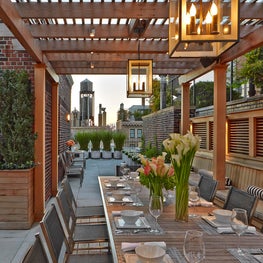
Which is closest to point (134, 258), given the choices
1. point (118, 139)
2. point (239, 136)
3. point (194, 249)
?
point (194, 249)

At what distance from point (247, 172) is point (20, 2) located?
4.12 meters

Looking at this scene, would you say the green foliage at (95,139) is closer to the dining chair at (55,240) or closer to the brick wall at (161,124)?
the brick wall at (161,124)

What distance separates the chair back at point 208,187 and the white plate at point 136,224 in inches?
51.7

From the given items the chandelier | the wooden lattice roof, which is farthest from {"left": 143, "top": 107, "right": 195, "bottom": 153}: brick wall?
the chandelier

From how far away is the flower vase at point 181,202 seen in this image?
255cm

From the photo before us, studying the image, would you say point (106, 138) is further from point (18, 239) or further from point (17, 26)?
point (17, 26)

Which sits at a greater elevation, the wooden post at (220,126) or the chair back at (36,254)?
the wooden post at (220,126)

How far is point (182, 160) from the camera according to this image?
8.21 ft

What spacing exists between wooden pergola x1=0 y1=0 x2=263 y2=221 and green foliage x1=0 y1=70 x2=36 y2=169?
10.8 inches

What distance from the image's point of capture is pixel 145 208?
120 inches

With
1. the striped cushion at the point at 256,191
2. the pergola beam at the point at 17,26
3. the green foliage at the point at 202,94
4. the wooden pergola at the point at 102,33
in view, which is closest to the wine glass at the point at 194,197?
the striped cushion at the point at 256,191

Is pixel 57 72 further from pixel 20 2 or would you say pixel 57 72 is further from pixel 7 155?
pixel 20 2

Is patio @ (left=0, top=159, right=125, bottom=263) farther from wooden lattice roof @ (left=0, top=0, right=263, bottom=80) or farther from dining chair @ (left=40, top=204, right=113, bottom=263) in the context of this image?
wooden lattice roof @ (left=0, top=0, right=263, bottom=80)

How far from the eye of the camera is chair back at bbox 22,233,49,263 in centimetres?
143
